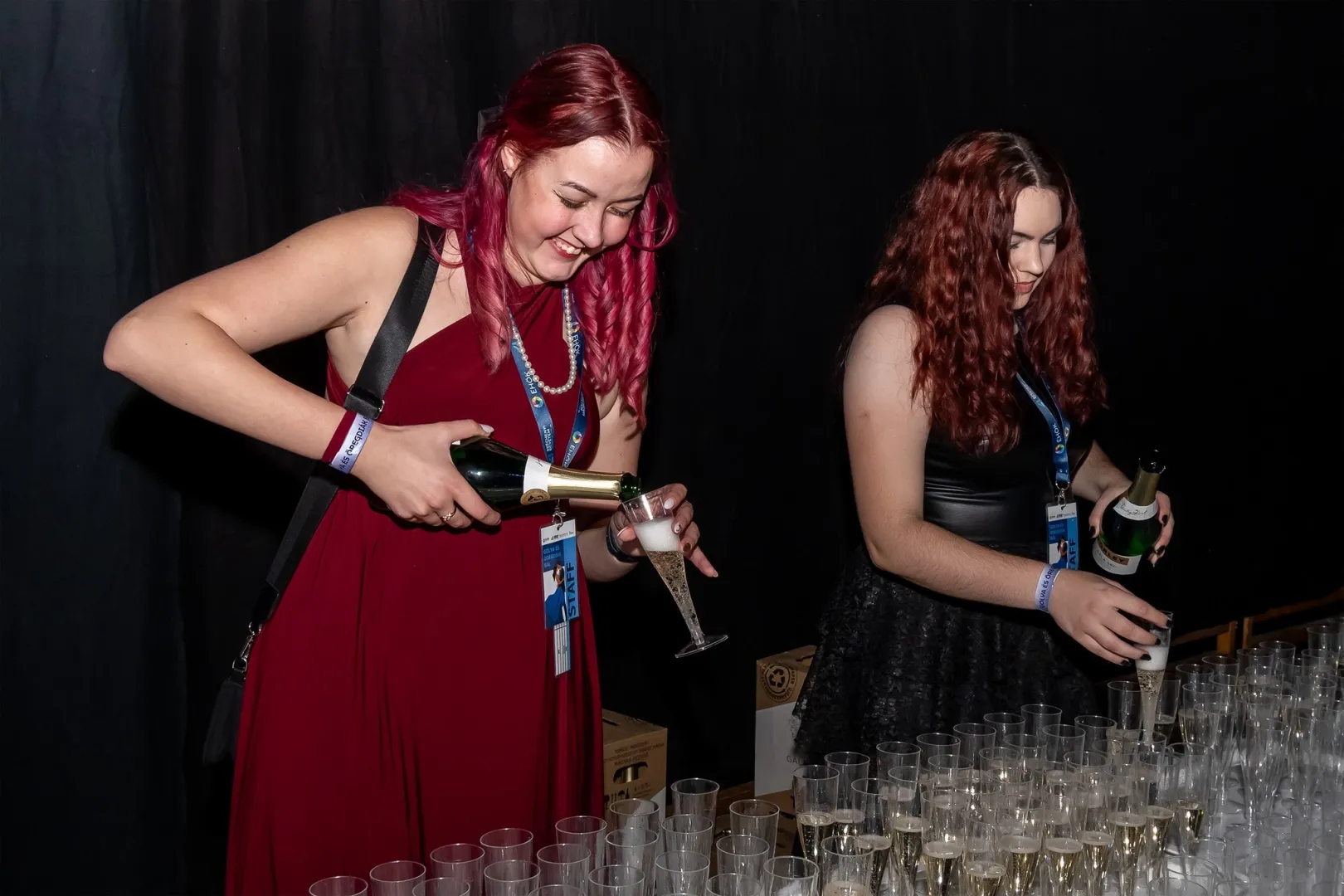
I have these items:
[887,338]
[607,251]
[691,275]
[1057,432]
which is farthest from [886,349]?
[691,275]

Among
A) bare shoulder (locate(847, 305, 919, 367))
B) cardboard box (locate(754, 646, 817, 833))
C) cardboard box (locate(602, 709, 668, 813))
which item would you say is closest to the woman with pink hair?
bare shoulder (locate(847, 305, 919, 367))

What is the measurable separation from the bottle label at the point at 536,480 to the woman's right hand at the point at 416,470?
144mm

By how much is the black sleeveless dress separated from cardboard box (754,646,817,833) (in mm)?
1385

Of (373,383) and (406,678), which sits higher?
(373,383)

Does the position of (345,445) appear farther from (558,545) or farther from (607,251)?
(607,251)

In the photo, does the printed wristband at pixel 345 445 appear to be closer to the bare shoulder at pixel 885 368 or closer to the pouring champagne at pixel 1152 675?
the bare shoulder at pixel 885 368

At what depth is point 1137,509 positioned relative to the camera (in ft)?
8.17

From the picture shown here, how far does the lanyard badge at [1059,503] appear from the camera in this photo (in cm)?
249

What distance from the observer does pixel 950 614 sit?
8.14 feet

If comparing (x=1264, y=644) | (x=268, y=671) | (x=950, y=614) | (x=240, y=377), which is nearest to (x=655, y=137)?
(x=240, y=377)

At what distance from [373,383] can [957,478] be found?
1.13m

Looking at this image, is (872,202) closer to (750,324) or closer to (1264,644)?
(750,324)

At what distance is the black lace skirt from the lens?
95.8 inches

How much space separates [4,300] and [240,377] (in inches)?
43.7
